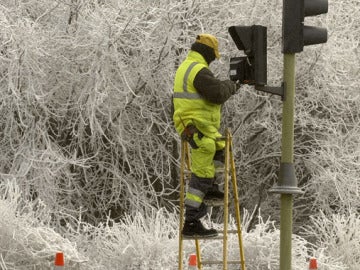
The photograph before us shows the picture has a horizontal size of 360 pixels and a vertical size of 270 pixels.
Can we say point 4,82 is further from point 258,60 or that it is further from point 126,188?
point 258,60

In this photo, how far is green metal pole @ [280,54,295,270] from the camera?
10.3 m

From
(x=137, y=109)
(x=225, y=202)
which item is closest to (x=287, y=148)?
(x=225, y=202)

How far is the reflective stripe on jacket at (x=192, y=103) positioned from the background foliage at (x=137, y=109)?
2.99 meters

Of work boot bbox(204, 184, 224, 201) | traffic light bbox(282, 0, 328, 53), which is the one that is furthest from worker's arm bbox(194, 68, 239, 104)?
work boot bbox(204, 184, 224, 201)

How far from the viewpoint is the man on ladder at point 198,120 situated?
10.8m

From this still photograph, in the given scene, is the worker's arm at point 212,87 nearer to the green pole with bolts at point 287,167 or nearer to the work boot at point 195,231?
the green pole with bolts at point 287,167

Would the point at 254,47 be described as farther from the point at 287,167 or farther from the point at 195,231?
the point at 195,231

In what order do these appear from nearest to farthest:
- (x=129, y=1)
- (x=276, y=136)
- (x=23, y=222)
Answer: (x=23, y=222), (x=129, y=1), (x=276, y=136)

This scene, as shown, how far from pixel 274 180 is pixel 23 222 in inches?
205

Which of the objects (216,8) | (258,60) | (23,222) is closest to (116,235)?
(23,222)

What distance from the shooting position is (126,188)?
1535cm

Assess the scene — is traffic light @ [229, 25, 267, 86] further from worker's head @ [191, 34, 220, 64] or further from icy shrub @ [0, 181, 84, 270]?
icy shrub @ [0, 181, 84, 270]

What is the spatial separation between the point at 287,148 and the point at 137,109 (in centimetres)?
524

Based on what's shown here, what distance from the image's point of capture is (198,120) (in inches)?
428
